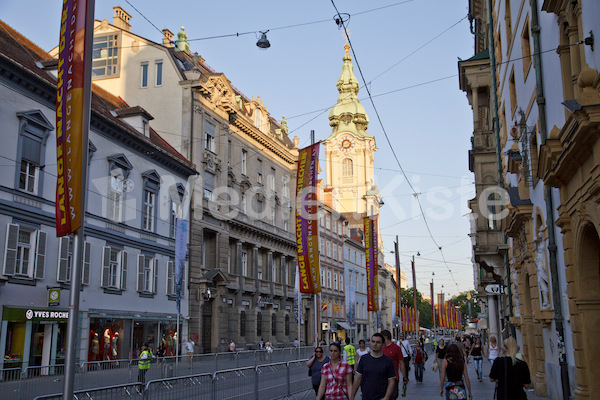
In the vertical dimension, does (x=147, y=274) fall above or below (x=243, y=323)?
above

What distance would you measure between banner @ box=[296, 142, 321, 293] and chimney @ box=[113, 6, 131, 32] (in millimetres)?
23717

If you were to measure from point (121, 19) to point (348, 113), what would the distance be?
60976 mm

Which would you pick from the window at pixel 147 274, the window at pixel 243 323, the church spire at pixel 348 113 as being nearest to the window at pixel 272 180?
the window at pixel 243 323

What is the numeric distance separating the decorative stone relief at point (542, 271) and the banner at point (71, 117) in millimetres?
11359

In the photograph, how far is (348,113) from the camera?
324ft

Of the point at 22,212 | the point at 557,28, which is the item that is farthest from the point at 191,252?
the point at 557,28

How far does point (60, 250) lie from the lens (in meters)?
25.6

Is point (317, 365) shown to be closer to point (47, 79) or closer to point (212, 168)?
point (47, 79)

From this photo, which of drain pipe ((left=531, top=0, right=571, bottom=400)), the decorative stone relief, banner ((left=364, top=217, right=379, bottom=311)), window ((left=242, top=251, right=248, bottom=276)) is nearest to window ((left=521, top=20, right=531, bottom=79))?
drain pipe ((left=531, top=0, right=571, bottom=400))

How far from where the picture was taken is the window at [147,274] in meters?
31.6

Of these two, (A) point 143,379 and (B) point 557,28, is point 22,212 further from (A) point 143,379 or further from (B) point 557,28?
(B) point 557,28

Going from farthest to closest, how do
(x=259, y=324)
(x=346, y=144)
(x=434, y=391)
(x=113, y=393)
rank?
(x=346, y=144), (x=259, y=324), (x=434, y=391), (x=113, y=393)

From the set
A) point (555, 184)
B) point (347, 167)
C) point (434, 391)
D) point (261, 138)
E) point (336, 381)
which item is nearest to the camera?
point (336, 381)

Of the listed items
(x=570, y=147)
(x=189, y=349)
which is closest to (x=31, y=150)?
(x=189, y=349)
